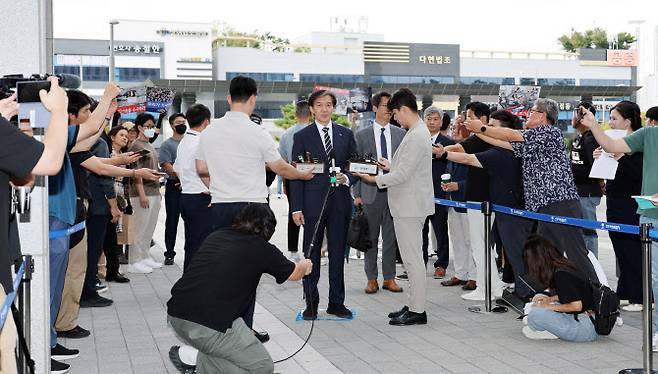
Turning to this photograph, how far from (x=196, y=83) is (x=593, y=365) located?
118ft

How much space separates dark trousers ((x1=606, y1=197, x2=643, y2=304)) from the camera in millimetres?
8234

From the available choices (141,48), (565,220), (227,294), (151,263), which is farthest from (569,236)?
(141,48)

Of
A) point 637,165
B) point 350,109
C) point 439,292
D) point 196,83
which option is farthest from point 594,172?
point 196,83

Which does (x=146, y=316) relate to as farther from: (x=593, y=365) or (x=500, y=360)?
(x=593, y=365)

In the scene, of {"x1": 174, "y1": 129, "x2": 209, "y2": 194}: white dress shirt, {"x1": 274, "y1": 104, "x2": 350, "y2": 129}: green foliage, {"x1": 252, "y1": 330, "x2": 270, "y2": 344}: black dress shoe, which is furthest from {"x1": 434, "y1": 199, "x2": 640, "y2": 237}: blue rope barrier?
{"x1": 274, "y1": 104, "x2": 350, "y2": 129}: green foliage

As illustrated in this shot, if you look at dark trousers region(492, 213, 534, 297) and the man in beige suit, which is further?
dark trousers region(492, 213, 534, 297)

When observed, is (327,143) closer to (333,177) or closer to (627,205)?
(333,177)

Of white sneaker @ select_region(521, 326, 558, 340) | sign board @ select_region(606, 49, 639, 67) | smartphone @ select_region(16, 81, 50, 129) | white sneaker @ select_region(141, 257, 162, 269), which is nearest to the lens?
smartphone @ select_region(16, 81, 50, 129)

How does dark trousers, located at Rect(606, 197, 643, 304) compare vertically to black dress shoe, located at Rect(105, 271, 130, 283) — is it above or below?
Answer: above

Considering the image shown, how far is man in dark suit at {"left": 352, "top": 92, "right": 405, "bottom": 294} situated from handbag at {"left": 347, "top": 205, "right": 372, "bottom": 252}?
85 cm

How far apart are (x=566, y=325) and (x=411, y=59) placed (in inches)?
2653

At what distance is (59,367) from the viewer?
6.00 meters

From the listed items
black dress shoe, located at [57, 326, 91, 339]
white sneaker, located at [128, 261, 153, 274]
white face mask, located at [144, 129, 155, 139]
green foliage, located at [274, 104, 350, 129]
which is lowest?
white sneaker, located at [128, 261, 153, 274]

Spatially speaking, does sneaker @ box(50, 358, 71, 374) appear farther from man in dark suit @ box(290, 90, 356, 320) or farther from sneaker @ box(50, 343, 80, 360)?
man in dark suit @ box(290, 90, 356, 320)
